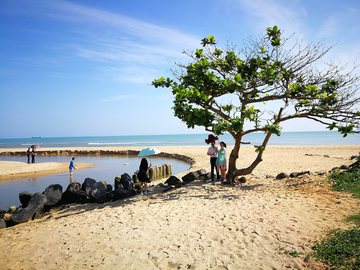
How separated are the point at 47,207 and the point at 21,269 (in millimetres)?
5524

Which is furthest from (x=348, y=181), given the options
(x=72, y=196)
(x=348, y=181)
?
(x=72, y=196)

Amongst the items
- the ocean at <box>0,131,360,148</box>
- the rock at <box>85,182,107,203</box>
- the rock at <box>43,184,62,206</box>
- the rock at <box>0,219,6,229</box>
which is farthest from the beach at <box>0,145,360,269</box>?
the ocean at <box>0,131,360,148</box>

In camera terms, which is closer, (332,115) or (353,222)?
(353,222)

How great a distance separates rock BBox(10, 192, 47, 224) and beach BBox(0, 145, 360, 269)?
1376 mm

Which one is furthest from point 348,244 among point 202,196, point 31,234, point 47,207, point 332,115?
point 47,207

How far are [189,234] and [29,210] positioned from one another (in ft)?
21.1

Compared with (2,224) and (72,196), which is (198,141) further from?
(2,224)

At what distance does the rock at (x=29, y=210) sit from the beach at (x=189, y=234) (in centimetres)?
138

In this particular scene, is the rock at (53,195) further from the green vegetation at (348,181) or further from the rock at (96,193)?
the green vegetation at (348,181)

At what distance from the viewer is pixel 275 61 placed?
30.0 ft

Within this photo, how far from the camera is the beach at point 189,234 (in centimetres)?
404

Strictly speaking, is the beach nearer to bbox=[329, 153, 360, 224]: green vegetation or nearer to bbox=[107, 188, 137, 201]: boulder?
bbox=[329, 153, 360, 224]: green vegetation

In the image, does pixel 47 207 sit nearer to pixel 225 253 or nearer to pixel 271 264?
pixel 225 253

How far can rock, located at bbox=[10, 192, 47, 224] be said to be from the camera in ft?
25.4
